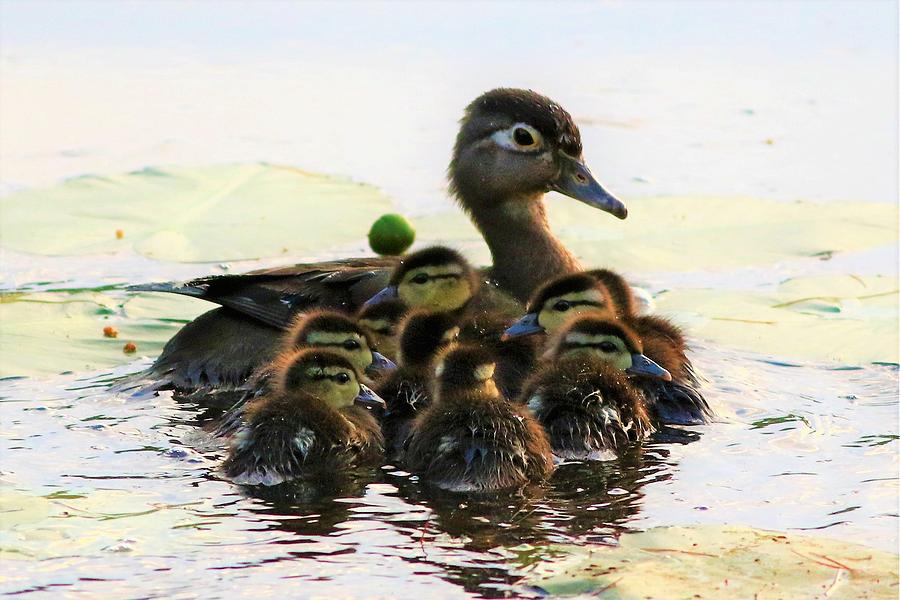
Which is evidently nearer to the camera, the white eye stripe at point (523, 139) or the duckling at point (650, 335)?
the duckling at point (650, 335)

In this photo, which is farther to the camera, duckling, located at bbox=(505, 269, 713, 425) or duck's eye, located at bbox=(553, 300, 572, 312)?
duck's eye, located at bbox=(553, 300, 572, 312)

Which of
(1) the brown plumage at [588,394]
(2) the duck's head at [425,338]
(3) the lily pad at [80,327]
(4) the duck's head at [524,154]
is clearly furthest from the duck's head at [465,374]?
(3) the lily pad at [80,327]

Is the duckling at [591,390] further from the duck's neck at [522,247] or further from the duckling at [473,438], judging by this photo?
the duck's neck at [522,247]

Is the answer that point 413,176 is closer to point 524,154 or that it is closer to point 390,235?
point 390,235

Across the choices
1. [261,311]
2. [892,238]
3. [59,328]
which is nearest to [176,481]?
[261,311]

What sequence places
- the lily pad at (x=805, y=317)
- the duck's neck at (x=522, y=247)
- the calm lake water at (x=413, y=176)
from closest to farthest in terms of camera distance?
the calm lake water at (x=413, y=176), the lily pad at (x=805, y=317), the duck's neck at (x=522, y=247)

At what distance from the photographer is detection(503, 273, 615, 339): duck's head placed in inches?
276

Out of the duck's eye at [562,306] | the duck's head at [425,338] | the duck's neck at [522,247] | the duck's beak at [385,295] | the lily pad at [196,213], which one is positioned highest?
the lily pad at [196,213]

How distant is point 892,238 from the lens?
9375 millimetres

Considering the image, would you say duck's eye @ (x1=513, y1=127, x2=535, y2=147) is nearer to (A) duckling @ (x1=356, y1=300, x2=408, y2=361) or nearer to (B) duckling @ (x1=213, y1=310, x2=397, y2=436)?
(A) duckling @ (x1=356, y1=300, x2=408, y2=361)

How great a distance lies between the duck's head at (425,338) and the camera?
A: 22.1 feet

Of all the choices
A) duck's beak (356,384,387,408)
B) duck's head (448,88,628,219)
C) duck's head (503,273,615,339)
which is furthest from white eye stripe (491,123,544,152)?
duck's beak (356,384,387,408)

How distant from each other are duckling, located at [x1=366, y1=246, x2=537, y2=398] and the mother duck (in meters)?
0.20

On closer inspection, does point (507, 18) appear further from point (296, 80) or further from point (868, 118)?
point (868, 118)
